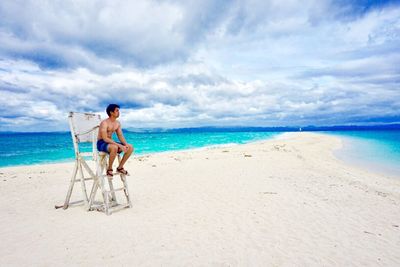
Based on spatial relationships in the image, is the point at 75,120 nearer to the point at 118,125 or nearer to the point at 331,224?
the point at 118,125

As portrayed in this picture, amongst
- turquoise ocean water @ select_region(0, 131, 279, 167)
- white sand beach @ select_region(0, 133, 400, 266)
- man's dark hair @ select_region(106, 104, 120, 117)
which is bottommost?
turquoise ocean water @ select_region(0, 131, 279, 167)

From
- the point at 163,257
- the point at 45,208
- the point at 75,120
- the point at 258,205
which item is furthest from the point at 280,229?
the point at 45,208

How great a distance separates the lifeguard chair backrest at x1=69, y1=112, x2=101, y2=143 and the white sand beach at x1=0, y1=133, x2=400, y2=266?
6.22 feet

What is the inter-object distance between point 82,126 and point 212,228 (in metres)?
4.05

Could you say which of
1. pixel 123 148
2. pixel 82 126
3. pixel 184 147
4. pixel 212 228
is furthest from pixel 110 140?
pixel 184 147

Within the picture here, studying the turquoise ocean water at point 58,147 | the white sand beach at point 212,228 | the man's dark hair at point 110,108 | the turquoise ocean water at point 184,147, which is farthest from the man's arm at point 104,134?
the turquoise ocean water at point 58,147

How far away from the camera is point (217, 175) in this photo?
11.8m

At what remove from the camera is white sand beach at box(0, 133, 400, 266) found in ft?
14.3

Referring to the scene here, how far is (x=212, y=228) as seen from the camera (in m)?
5.55

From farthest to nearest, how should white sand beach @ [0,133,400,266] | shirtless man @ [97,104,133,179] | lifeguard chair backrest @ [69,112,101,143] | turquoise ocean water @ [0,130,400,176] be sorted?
turquoise ocean water @ [0,130,400,176]
lifeguard chair backrest @ [69,112,101,143]
shirtless man @ [97,104,133,179]
white sand beach @ [0,133,400,266]

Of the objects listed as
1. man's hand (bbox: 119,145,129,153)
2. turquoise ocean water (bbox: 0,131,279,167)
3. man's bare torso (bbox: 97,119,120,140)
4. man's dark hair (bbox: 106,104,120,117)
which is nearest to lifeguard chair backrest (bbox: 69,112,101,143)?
man's bare torso (bbox: 97,119,120,140)

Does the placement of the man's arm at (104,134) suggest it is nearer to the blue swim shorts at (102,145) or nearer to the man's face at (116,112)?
the blue swim shorts at (102,145)

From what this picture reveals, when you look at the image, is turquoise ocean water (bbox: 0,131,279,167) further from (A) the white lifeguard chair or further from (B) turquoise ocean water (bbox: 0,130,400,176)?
(A) the white lifeguard chair

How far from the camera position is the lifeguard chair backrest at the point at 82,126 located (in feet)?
→ 21.2
